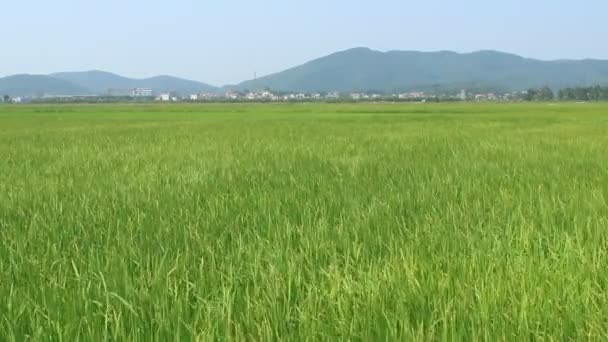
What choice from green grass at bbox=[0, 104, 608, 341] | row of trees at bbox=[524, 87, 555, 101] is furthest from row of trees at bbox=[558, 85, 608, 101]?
green grass at bbox=[0, 104, 608, 341]

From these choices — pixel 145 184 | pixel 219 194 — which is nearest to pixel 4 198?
pixel 145 184

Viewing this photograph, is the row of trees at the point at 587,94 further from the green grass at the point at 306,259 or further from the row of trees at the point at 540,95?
the green grass at the point at 306,259

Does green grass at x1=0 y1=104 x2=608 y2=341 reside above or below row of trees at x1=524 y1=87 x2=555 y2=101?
above

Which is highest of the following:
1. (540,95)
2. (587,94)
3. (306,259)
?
(306,259)

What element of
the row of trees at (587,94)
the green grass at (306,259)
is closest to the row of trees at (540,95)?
the row of trees at (587,94)

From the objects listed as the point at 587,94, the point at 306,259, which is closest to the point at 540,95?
the point at 587,94

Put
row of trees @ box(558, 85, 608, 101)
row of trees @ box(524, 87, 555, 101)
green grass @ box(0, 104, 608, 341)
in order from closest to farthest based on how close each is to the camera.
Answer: green grass @ box(0, 104, 608, 341), row of trees @ box(558, 85, 608, 101), row of trees @ box(524, 87, 555, 101)

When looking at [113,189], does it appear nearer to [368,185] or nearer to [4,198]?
[4,198]

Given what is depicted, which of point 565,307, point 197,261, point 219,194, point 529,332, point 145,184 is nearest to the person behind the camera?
point 529,332

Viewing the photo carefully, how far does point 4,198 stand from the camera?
4.11 meters

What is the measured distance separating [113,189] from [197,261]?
249cm

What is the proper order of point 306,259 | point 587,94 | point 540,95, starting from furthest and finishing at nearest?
point 540,95 → point 587,94 → point 306,259

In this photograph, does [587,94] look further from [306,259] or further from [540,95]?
[306,259]

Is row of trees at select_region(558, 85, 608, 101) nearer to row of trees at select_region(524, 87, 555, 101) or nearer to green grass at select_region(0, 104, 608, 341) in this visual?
row of trees at select_region(524, 87, 555, 101)
